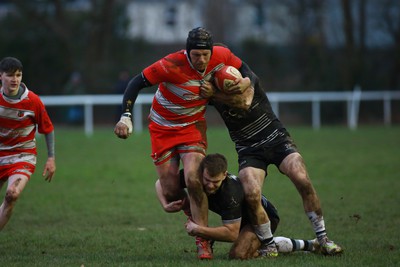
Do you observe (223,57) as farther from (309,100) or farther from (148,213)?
(309,100)

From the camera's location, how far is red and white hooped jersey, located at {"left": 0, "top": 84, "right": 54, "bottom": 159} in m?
8.83

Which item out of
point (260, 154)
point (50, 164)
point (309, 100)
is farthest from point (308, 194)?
point (309, 100)

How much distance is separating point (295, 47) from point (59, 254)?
30152 millimetres

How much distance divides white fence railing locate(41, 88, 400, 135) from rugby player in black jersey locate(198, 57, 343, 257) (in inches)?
814

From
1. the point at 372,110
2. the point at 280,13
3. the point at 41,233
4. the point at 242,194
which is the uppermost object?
the point at 242,194

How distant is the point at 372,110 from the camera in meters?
32.9

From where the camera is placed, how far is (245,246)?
26.2ft

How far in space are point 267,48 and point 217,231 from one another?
29586 mm

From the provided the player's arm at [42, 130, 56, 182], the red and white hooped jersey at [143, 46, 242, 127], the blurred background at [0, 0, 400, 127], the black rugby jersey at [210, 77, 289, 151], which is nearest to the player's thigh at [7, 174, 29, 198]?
the player's arm at [42, 130, 56, 182]

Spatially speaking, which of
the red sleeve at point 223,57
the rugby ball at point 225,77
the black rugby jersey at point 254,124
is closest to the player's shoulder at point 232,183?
the black rugby jersey at point 254,124

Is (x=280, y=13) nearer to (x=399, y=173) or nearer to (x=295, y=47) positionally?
(x=295, y=47)

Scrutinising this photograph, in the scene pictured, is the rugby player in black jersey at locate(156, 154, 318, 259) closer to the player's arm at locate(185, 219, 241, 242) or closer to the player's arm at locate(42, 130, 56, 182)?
the player's arm at locate(185, 219, 241, 242)

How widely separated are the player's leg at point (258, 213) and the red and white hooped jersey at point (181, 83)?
0.90 meters

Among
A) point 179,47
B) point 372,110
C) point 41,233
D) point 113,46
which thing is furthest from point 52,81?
point 41,233
